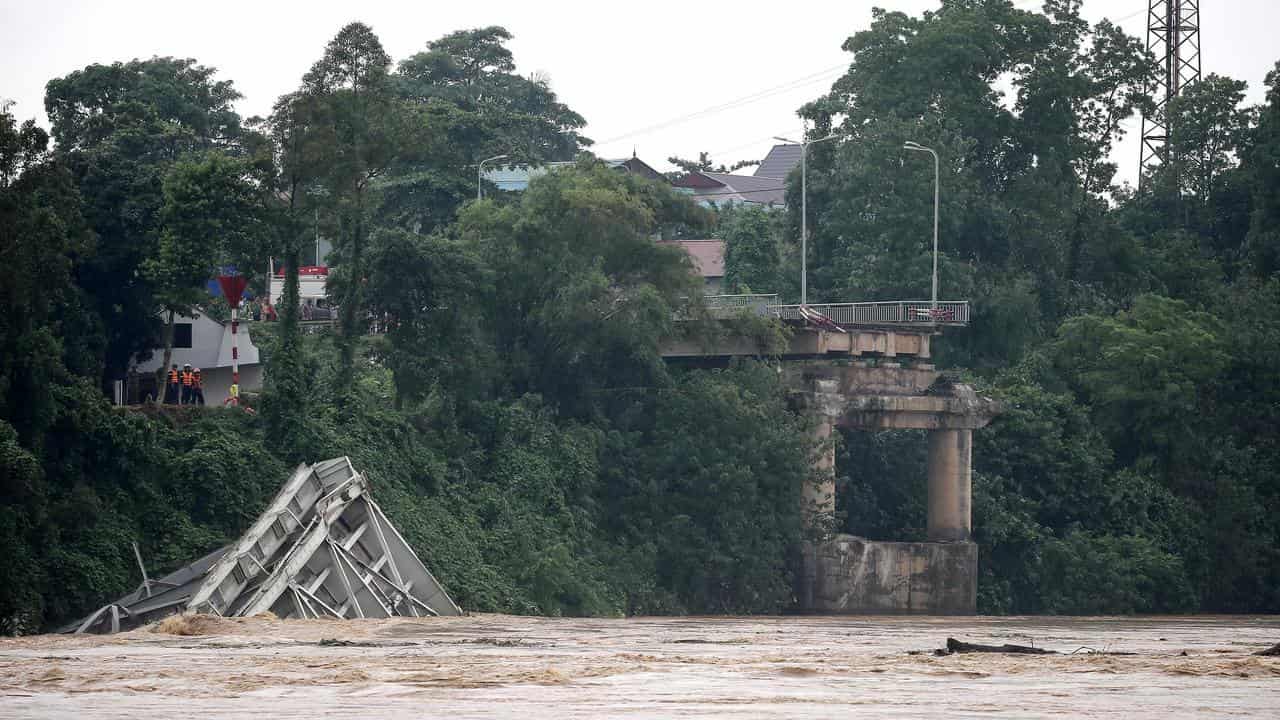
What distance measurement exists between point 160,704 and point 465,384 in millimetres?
34481

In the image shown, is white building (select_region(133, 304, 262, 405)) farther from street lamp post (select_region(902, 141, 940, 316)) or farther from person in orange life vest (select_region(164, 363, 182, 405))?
street lamp post (select_region(902, 141, 940, 316))

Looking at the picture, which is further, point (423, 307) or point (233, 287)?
point (423, 307)

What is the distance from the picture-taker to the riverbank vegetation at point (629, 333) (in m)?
40.4

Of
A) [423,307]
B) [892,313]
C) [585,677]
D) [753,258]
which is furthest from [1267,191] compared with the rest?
[585,677]

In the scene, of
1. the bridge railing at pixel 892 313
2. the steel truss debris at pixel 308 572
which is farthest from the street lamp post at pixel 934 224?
the steel truss debris at pixel 308 572

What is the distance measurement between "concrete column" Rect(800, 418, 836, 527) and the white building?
18.9 metres

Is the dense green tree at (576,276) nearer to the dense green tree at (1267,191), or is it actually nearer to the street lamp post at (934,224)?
the street lamp post at (934,224)

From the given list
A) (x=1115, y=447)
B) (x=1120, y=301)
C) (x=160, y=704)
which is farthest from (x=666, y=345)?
(x=160, y=704)

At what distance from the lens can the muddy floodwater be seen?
→ 60.1ft

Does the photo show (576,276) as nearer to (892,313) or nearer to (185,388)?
(185,388)

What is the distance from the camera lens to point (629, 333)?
5453 cm

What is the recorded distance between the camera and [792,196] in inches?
3300

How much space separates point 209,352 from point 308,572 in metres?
17.8

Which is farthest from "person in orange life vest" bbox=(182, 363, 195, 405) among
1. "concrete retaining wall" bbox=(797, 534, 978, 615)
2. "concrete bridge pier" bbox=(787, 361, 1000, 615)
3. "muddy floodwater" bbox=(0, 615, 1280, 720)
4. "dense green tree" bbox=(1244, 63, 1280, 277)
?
"dense green tree" bbox=(1244, 63, 1280, 277)
